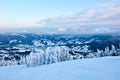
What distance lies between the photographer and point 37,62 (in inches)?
2672

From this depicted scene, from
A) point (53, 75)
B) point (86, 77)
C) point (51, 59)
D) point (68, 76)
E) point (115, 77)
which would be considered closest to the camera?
point (115, 77)

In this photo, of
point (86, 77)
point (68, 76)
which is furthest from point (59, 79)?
point (86, 77)

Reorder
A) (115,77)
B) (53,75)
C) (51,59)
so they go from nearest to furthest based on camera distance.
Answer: (115,77) → (53,75) → (51,59)

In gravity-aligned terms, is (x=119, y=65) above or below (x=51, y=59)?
above

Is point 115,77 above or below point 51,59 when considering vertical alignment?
above

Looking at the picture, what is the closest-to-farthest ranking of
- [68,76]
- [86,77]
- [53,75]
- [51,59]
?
[86,77] < [68,76] < [53,75] < [51,59]

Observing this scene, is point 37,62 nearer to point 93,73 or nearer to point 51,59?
point 51,59

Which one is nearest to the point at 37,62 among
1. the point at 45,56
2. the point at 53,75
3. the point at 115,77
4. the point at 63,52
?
the point at 45,56

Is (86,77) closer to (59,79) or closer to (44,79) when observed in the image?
(59,79)

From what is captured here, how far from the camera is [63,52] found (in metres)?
64.7

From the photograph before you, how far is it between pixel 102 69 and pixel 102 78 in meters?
3.10

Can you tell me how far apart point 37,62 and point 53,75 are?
4824cm

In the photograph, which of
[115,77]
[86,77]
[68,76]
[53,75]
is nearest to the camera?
[115,77]

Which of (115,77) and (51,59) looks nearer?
(115,77)
